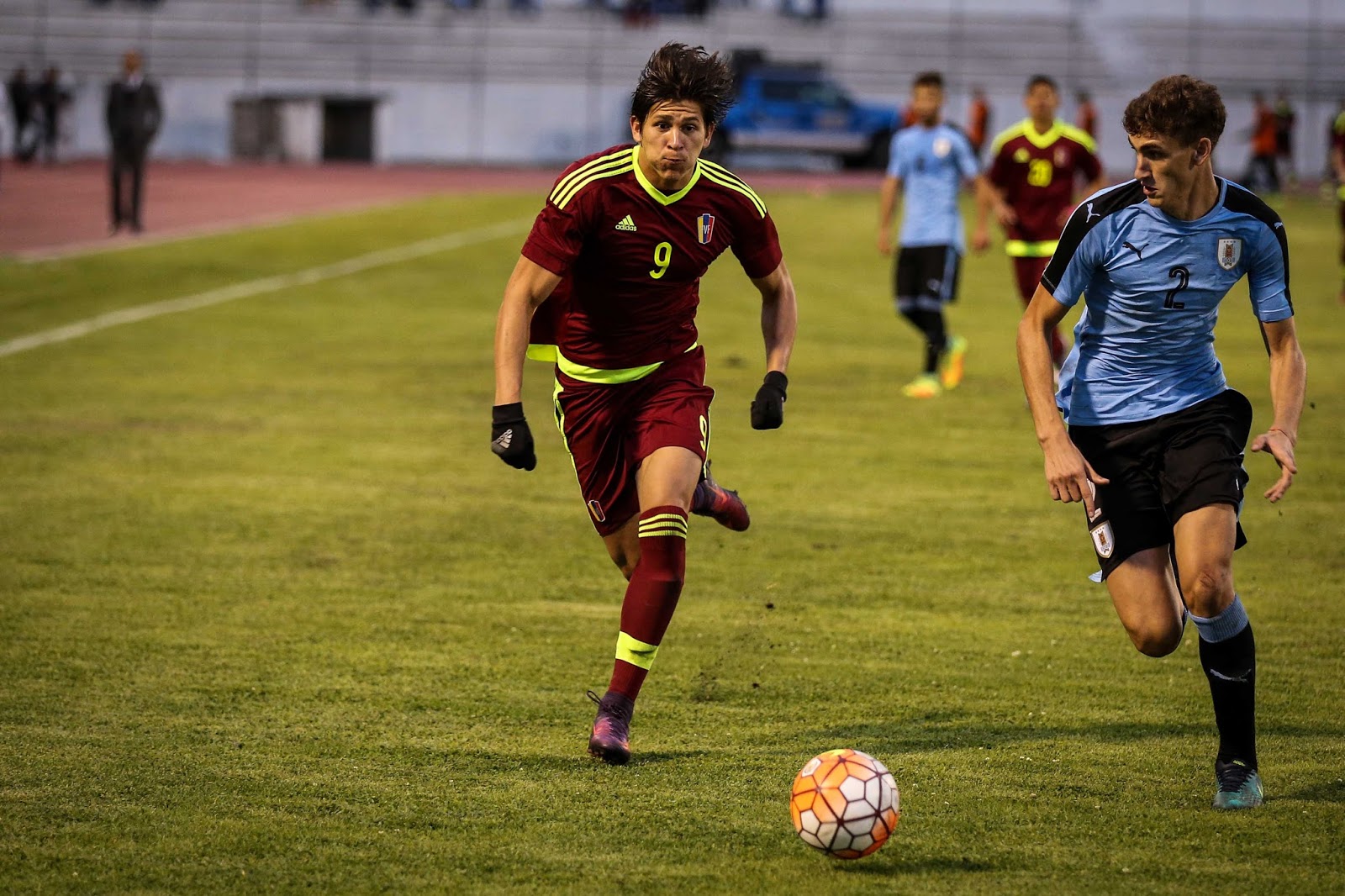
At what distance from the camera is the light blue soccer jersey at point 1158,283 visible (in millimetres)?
5172

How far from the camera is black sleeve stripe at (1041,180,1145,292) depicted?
520 centimetres

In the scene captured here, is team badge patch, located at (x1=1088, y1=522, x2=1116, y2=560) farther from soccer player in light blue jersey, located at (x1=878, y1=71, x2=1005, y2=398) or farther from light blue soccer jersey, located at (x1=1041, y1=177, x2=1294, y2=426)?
soccer player in light blue jersey, located at (x1=878, y1=71, x2=1005, y2=398)

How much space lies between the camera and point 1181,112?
194 inches

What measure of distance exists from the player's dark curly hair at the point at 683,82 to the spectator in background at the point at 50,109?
44.3m

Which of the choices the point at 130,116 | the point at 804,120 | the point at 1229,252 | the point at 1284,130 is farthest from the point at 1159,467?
the point at 804,120

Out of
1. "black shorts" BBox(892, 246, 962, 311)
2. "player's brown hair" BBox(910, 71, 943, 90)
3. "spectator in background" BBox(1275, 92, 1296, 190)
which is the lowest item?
"black shorts" BBox(892, 246, 962, 311)

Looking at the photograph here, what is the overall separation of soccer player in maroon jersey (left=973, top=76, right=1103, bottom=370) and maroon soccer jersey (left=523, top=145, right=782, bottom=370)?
7798mm

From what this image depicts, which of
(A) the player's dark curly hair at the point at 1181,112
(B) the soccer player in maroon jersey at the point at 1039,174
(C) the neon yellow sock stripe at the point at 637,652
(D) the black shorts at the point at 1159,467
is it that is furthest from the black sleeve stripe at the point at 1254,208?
(B) the soccer player in maroon jersey at the point at 1039,174

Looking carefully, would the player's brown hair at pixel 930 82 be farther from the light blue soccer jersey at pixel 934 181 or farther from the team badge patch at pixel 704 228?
the team badge patch at pixel 704 228

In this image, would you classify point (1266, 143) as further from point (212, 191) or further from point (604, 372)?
point (604, 372)

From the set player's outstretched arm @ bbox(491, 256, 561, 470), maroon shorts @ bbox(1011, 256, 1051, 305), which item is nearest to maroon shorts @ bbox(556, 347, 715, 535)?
player's outstretched arm @ bbox(491, 256, 561, 470)

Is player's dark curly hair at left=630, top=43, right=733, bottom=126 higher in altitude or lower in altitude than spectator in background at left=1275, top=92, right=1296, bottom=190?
lower

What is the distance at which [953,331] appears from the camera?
18.4 m

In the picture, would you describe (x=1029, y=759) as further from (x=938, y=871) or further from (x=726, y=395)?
(x=726, y=395)
